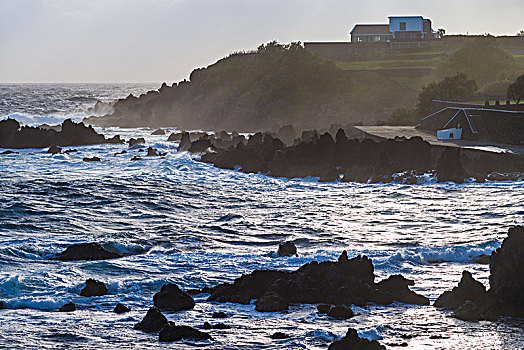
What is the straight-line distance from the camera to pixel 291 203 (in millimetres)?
35062

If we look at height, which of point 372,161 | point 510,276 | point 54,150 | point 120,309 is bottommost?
point 120,309

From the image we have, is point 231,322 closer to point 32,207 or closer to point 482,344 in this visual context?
point 482,344

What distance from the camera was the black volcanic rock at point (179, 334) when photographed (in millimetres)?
15222

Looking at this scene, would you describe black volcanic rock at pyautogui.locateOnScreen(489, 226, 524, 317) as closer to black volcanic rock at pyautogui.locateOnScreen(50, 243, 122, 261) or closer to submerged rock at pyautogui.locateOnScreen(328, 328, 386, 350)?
submerged rock at pyautogui.locateOnScreen(328, 328, 386, 350)

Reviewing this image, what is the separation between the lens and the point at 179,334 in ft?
50.3

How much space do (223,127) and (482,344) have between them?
243ft

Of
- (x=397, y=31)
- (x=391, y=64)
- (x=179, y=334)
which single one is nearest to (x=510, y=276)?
(x=179, y=334)

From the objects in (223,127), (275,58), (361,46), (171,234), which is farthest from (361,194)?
(361,46)

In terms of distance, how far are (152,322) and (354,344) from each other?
15.2ft

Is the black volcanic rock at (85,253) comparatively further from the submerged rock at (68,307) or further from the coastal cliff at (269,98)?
the coastal cliff at (269,98)

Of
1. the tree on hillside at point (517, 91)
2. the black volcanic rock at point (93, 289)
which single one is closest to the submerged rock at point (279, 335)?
the black volcanic rock at point (93, 289)

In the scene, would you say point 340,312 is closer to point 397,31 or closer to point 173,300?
point 173,300

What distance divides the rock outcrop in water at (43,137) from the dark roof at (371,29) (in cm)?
5940

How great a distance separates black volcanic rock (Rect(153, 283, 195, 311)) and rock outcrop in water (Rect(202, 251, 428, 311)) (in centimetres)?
84
